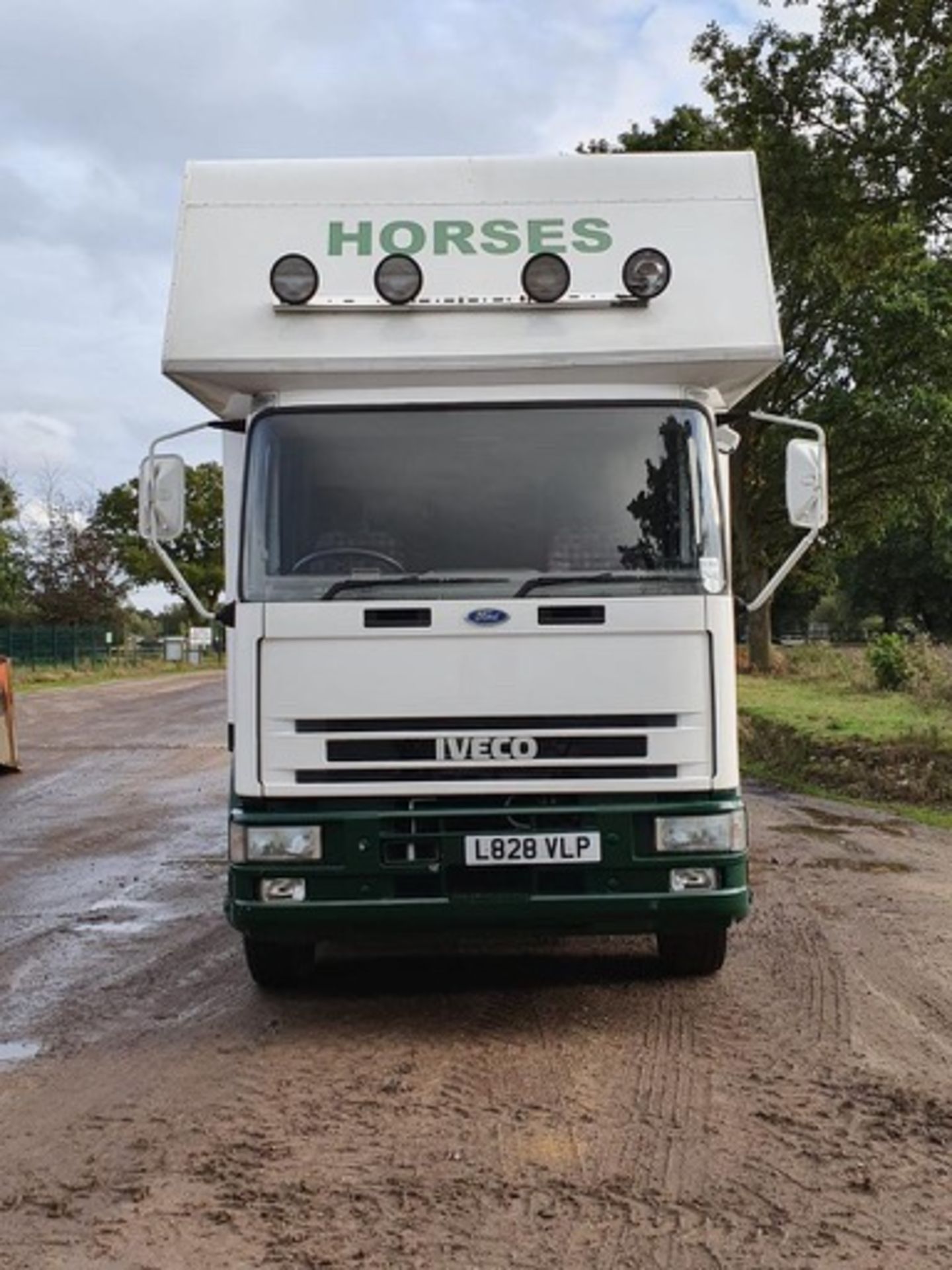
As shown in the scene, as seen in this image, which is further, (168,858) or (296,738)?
(168,858)

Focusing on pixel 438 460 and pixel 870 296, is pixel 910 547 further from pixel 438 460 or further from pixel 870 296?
pixel 438 460

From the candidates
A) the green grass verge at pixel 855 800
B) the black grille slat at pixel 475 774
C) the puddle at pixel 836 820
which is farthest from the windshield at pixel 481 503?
the green grass verge at pixel 855 800

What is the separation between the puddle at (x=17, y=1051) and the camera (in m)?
6.12

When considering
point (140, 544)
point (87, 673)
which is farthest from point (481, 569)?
point (140, 544)

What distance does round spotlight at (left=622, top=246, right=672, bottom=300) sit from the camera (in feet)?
21.8

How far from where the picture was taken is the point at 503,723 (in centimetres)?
620

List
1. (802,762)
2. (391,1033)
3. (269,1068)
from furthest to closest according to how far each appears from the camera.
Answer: (802,762)
(391,1033)
(269,1068)

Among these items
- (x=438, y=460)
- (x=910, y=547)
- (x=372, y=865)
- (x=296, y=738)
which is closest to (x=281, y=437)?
(x=438, y=460)

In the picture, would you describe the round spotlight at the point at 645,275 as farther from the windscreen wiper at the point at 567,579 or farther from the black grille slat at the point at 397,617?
the black grille slat at the point at 397,617

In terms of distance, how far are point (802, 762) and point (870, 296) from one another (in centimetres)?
1829

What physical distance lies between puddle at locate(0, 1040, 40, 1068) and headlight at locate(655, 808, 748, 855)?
8.98 feet

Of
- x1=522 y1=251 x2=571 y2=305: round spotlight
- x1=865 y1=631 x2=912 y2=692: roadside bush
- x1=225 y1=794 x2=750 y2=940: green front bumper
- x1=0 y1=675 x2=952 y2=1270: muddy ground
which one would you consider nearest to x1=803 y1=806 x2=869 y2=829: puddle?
x1=0 y1=675 x2=952 y2=1270: muddy ground

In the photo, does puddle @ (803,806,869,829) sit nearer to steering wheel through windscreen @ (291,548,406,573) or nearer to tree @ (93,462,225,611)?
steering wheel through windscreen @ (291,548,406,573)

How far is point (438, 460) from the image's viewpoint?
6438mm
